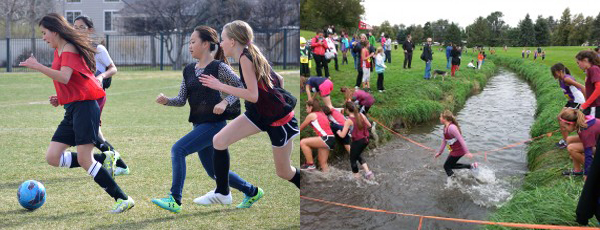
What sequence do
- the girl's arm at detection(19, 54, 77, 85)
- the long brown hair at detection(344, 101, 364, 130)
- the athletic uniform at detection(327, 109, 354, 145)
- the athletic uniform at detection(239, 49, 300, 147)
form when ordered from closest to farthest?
the athletic uniform at detection(239, 49, 300, 147)
the girl's arm at detection(19, 54, 77, 85)
the long brown hair at detection(344, 101, 364, 130)
the athletic uniform at detection(327, 109, 354, 145)

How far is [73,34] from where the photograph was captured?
3.19 metres

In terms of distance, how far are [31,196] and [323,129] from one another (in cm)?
309

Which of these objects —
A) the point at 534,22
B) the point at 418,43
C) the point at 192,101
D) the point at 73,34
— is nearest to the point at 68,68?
the point at 73,34

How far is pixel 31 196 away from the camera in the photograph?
3.36m

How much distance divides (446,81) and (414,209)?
1.70 m

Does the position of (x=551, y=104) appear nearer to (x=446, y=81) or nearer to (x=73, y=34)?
(x=446, y=81)

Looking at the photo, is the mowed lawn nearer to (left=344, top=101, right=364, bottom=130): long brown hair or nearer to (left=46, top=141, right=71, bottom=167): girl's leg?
(left=344, top=101, right=364, bottom=130): long brown hair

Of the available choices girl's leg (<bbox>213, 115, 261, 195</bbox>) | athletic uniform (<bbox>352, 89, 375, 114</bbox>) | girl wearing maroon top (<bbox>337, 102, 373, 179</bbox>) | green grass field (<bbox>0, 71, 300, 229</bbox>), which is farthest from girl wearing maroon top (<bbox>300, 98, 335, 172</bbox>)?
girl's leg (<bbox>213, 115, 261, 195</bbox>)

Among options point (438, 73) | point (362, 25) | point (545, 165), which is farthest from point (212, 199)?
point (438, 73)

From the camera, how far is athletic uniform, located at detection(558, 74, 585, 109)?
15.0ft

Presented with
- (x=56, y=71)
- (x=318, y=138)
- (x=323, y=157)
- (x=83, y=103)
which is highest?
(x=56, y=71)

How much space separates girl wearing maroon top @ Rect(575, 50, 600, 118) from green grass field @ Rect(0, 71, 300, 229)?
2567mm

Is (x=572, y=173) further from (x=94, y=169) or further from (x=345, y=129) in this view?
(x=94, y=169)

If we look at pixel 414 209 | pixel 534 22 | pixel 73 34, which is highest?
pixel 534 22
